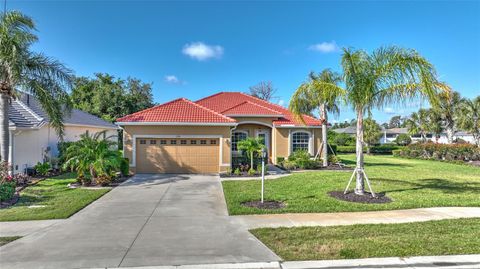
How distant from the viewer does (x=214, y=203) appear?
9578 mm

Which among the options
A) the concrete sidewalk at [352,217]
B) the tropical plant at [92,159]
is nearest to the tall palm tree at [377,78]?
the concrete sidewalk at [352,217]

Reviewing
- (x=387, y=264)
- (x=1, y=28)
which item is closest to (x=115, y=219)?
(x=387, y=264)

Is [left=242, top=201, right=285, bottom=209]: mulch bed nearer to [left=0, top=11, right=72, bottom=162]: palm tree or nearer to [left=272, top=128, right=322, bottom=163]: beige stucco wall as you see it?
[left=0, top=11, right=72, bottom=162]: palm tree

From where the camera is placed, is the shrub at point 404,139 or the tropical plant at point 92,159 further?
the shrub at point 404,139

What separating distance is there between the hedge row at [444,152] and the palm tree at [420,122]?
796 cm

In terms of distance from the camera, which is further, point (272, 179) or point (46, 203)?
point (272, 179)

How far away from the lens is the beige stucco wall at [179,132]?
52.9 ft

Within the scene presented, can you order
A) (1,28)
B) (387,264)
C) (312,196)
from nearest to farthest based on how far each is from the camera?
(387,264) → (312,196) → (1,28)

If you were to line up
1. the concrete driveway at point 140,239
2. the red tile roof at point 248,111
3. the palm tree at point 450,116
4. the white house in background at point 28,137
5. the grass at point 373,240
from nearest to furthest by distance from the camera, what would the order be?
1. the concrete driveway at point 140,239
2. the grass at point 373,240
3. the white house in background at point 28,137
4. the red tile roof at point 248,111
5. the palm tree at point 450,116

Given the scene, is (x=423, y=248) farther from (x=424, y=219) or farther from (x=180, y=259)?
(x=180, y=259)

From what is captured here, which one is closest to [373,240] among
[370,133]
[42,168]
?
[42,168]

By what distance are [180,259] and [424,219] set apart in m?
6.26

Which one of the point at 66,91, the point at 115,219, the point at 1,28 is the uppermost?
the point at 1,28

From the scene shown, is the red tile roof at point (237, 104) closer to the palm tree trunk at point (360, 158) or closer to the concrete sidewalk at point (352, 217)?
the palm tree trunk at point (360, 158)
